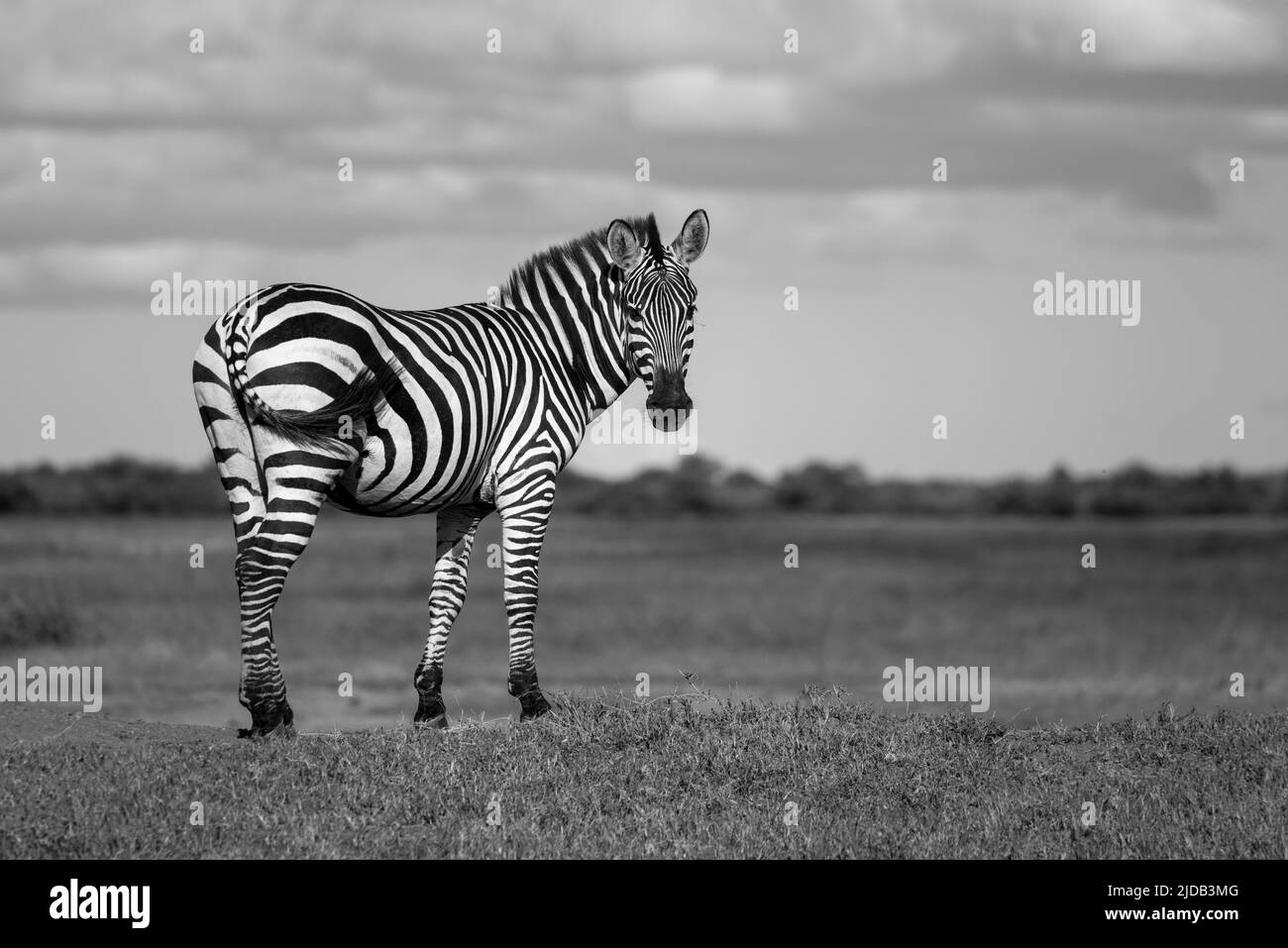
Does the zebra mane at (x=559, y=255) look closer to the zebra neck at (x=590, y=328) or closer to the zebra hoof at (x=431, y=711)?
the zebra neck at (x=590, y=328)

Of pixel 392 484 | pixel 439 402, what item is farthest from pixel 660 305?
pixel 392 484

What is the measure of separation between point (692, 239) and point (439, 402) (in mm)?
2682

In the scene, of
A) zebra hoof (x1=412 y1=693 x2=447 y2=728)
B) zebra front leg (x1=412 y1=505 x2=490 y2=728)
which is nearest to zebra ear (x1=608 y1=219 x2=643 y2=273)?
zebra front leg (x1=412 y1=505 x2=490 y2=728)

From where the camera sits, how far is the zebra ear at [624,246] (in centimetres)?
1243

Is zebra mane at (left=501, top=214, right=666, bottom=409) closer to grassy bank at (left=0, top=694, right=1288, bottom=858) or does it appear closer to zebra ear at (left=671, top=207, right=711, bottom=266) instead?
zebra ear at (left=671, top=207, right=711, bottom=266)

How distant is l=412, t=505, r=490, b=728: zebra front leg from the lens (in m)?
12.2

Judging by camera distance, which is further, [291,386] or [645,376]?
[645,376]

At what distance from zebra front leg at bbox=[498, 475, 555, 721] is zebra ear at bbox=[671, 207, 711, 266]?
87.5 inches

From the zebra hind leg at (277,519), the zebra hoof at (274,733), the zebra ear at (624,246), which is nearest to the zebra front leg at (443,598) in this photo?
the zebra hoof at (274,733)

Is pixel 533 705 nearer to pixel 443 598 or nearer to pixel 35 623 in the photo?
pixel 443 598
